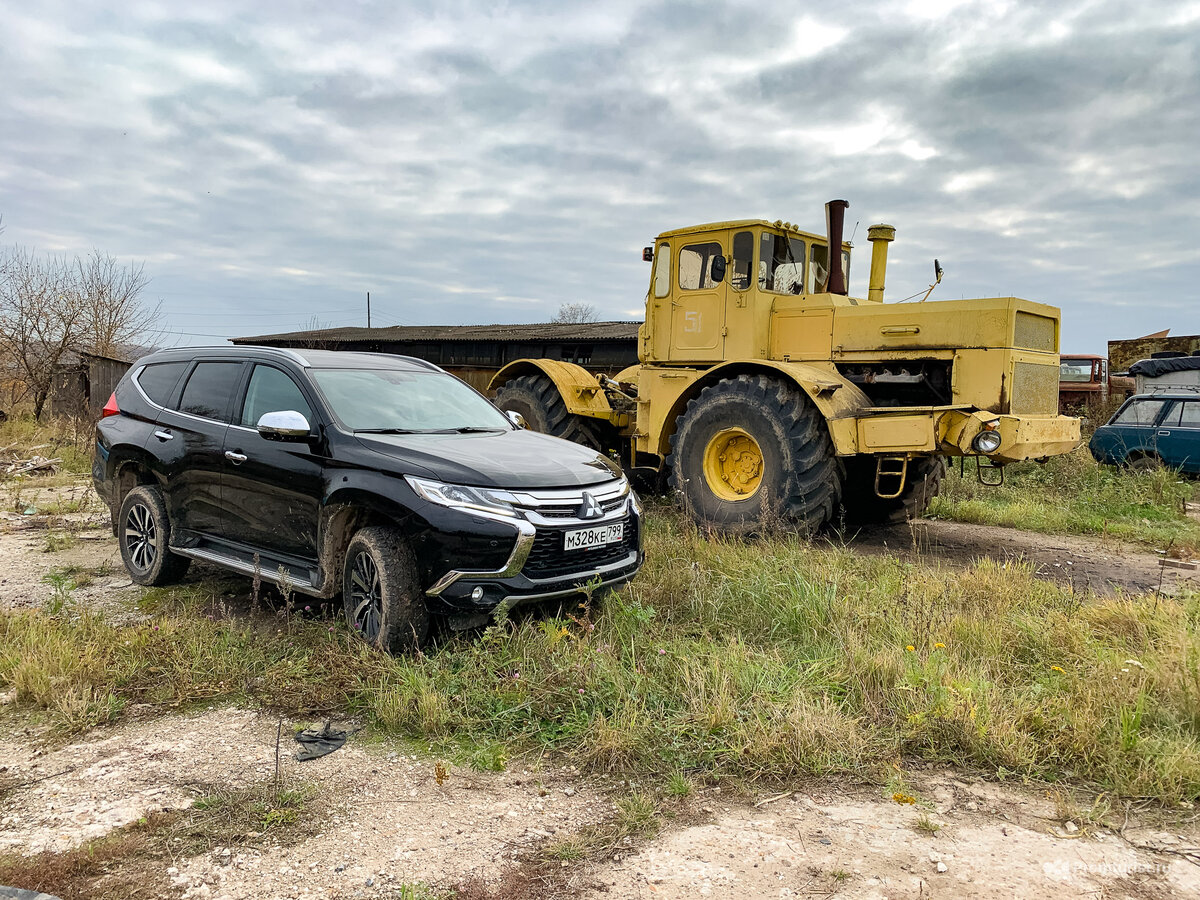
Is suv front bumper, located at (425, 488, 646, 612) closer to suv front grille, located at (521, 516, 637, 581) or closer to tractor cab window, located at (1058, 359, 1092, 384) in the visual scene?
suv front grille, located at (521, 516, 637, 581)

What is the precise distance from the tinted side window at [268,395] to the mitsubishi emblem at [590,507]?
1801 millimetres

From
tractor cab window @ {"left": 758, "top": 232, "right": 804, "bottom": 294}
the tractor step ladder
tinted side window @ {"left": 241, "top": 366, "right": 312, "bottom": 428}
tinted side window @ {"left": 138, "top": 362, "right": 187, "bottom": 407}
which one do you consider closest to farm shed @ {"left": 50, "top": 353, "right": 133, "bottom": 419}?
tinted side window @ {"left": 138, "top": 362, "right": 187, "bottom": 407}

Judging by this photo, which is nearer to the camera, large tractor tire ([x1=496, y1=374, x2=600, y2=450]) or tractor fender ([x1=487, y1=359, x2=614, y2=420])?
tractor fender ([x1=487, y1=359, x2=614, y2=420])

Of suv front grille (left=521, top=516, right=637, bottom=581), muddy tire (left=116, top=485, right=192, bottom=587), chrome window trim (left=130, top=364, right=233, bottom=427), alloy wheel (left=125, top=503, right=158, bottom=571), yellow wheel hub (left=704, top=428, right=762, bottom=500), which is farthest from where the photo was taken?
yellow wheel hub (left=704, top=428, right=762, bottom=500)

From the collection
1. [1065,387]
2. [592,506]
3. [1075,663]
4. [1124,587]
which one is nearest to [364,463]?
[592,506]

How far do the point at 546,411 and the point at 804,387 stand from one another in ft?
10.4

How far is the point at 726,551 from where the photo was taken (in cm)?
648

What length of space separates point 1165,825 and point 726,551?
11.6 feet

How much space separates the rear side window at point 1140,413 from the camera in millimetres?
12336

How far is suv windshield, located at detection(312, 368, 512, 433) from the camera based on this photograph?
5121 mm

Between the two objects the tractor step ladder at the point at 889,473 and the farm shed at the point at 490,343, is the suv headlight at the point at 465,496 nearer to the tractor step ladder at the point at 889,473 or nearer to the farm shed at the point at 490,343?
the tractor step ladder at the point at 889,473

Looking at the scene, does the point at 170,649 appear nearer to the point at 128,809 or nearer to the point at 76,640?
the point at 76,640

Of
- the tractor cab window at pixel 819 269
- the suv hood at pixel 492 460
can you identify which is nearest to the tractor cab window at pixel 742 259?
the tractor cab window at pixel 819 269

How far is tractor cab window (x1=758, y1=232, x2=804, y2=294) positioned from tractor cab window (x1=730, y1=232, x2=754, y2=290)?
99 millimetres
